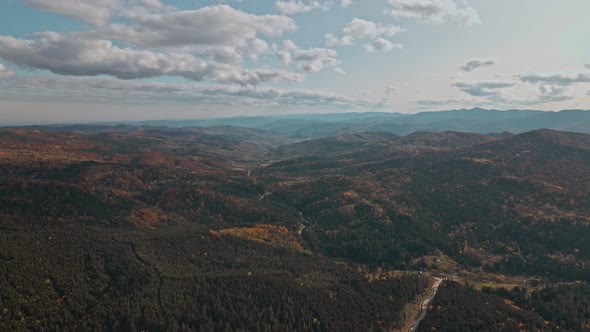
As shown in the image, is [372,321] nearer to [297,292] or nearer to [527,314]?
[297,292]

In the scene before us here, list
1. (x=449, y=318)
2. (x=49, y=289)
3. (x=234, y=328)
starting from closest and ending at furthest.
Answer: (x=234, y=328), (x=449, y=318), (x=49, y=289)

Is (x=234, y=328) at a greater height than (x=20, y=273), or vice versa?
(x=20, y=273)

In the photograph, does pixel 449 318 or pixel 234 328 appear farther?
pixel 449 318

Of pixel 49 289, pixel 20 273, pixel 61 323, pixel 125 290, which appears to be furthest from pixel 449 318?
pixel 20 273

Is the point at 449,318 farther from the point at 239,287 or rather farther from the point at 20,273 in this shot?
the point at 20,273

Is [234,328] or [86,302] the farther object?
[86,302]

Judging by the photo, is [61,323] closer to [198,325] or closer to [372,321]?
[198,325]

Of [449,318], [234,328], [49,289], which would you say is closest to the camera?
[234,328]

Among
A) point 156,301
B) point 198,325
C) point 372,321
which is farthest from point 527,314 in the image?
point 156,301

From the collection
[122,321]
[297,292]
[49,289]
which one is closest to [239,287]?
[297,292]
